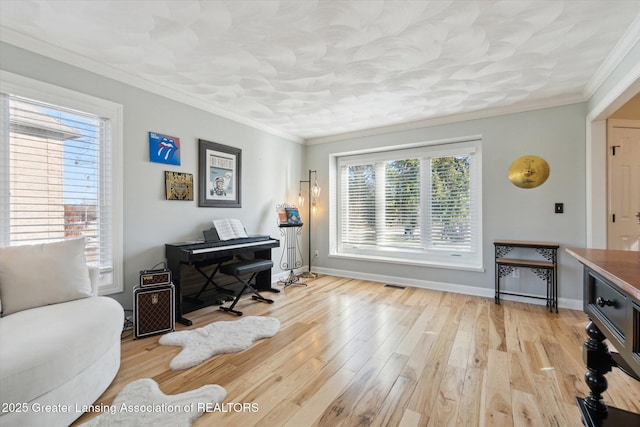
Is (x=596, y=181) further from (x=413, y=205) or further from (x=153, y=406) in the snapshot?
(x=153, y=406)

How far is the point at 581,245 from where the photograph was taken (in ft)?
10.5

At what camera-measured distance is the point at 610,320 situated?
1062 mm

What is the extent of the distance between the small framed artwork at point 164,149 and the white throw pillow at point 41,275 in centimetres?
120

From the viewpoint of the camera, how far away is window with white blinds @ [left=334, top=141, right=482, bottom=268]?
397 centimetres

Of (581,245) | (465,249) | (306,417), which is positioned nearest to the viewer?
(306,417)

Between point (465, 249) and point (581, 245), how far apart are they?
4.03 feet

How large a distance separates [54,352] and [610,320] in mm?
2461

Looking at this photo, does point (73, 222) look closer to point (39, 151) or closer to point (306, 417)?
point (39, 151)

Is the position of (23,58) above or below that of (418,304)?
above

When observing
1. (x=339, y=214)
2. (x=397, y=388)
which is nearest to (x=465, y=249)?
(x=339, y=214)

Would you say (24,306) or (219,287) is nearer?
(24,306)

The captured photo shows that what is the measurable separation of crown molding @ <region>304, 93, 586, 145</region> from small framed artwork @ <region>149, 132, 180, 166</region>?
258 cm

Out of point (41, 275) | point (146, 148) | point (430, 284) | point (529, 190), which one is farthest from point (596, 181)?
point (41, 275)

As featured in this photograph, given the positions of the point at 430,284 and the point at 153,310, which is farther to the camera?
the point at 430,284
